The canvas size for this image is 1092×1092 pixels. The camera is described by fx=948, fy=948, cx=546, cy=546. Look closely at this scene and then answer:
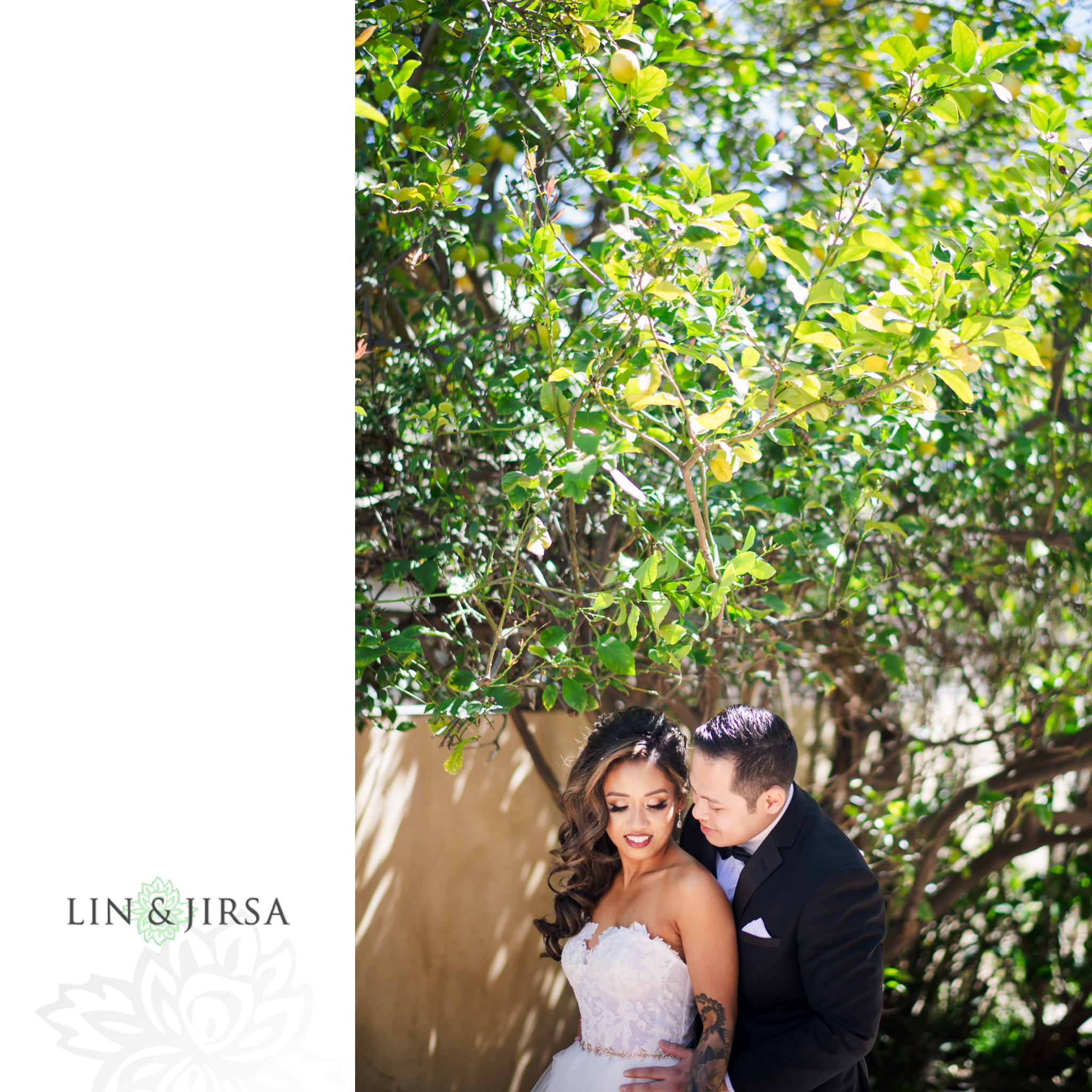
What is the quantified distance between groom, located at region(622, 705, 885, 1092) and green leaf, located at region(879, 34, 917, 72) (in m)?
1.29

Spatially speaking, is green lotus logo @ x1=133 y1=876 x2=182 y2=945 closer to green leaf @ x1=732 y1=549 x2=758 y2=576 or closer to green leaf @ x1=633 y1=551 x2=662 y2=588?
green leaf @ x1=633 y1=551 x2=662 y2=588

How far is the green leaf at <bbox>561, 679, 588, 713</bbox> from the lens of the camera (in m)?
2.07

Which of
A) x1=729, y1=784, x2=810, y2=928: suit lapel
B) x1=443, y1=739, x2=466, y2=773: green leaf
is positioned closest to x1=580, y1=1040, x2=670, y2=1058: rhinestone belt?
x1=729, y1=784, x2=810, y2=928: suit lapel

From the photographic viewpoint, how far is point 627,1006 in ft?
7.09

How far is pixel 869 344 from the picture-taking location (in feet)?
5.54

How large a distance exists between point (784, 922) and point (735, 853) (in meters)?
0.22

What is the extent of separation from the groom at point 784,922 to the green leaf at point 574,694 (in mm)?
262

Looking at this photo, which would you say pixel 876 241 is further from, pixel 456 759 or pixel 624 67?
pixel 456 759

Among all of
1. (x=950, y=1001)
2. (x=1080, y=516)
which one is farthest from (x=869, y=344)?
(x=950, y=1001)

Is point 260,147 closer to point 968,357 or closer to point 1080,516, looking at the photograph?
point 968,357

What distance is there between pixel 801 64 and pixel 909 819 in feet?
9.56

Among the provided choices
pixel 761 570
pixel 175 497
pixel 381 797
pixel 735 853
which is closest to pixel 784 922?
pixel 735 853

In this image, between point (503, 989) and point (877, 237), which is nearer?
point (877, 237)

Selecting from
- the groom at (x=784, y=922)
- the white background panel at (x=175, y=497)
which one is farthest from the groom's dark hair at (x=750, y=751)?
the white background panel at (x=175, y=497)
